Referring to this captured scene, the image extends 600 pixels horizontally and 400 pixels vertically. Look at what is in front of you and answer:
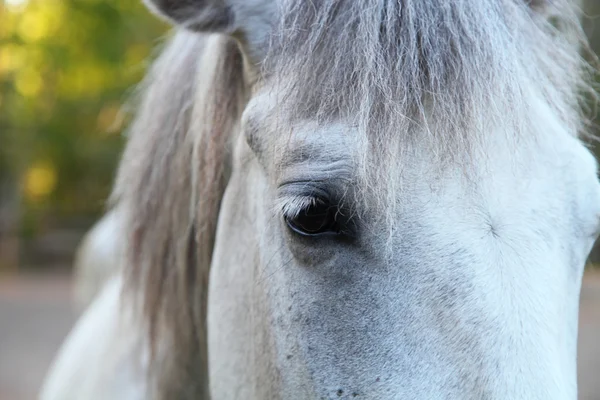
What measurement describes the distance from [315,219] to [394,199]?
147mm

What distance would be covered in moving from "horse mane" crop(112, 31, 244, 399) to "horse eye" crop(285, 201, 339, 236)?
0.37m

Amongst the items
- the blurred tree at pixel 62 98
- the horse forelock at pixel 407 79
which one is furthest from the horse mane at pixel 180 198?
the blurred tree at pixel 62 98

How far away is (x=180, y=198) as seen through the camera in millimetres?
1536

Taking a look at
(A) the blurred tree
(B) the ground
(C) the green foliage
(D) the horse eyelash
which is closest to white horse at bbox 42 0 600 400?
(D) the horse eyelash

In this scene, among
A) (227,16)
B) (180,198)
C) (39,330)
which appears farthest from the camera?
(39,330)

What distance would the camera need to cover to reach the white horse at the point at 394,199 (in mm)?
950

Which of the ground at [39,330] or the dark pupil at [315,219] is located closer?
the dark pupil at [315,219]

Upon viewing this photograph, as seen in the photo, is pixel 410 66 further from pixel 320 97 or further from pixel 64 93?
pixel 64 93

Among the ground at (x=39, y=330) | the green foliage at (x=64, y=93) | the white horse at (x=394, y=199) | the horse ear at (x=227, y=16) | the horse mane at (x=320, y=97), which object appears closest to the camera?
the white horse at (x=394, y=199)

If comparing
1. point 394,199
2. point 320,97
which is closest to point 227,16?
point 320,97

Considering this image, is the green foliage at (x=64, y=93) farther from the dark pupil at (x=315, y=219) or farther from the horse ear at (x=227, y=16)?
the dark pupil at (x=315, y=219)

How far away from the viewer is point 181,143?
5.07 feet

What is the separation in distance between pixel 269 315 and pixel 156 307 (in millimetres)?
540

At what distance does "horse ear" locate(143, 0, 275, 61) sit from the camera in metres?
1.25
